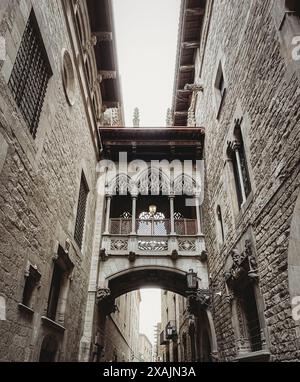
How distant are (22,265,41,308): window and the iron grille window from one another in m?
Answer: 2.28

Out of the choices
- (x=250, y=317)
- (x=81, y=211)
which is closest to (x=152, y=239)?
(x=81, y=211)

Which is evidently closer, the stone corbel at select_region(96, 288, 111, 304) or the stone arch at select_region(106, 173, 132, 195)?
the stone corbel at select_region(96, 288, 111, 304)

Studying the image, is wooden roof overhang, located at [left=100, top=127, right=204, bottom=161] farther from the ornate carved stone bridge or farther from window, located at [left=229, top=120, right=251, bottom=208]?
window, located at [left=229, top=120, right=251, bottom=208]

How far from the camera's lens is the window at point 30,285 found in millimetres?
4871

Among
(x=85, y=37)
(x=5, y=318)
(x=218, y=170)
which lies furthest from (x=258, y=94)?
(x=85, y=37)

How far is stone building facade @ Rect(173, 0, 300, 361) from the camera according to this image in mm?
4109

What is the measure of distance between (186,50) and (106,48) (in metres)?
3.80

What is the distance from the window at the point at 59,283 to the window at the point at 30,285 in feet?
3.89

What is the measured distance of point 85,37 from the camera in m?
8.77

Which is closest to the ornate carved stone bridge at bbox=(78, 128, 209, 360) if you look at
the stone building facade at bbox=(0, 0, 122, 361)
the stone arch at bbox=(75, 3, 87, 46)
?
the stone building facade at bbox=(0, 0, 122, 361)

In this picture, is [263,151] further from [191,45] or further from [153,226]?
[191,45]

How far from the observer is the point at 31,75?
501 cm

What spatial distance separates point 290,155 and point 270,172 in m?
0.69

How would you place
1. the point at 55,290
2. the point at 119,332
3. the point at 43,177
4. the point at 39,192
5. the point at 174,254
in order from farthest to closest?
the point at 119,332, the point at 174,254, the point at 55,290, the point at 43,177, the point at 39,192
